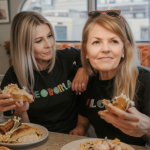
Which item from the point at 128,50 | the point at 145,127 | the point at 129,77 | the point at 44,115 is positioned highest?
the point at 128,50

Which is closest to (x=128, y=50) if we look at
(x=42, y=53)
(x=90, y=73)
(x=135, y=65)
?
(x=135, y=65)

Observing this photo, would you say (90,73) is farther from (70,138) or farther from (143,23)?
(143,23)

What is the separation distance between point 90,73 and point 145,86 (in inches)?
15.3

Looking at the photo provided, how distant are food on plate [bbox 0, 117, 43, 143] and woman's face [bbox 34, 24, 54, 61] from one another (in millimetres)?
511

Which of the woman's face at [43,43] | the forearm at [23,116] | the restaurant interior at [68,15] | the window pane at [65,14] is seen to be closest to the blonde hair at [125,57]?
the woman's face at [43,43]

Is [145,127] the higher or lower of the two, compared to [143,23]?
lower

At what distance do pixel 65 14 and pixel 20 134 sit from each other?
11.5 feet

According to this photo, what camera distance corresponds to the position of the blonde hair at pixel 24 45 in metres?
1.34

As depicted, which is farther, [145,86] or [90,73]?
[90,73]

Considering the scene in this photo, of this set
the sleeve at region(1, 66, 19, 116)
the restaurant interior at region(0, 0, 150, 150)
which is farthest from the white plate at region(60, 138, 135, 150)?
the restaurant interior at region(0, 0, 150, 150)

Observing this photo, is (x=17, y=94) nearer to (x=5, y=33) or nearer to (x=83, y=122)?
(x=83, y=122)

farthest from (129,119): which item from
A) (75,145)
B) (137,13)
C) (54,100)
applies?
(137,13)

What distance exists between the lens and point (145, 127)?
0.82 meters

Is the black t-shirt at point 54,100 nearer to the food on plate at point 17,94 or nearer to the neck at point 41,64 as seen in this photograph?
the neck at point 41,64
